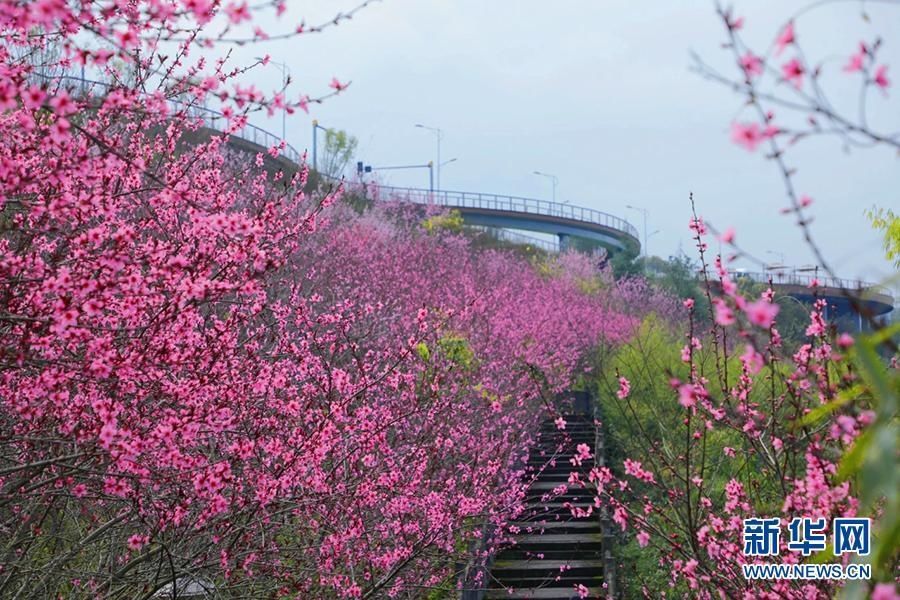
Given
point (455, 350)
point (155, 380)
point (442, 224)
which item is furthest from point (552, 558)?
point (442, 224)

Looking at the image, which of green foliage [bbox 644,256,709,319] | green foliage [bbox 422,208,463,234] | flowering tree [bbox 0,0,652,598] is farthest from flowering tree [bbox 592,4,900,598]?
green foliage [bbox 644,256,709,319]

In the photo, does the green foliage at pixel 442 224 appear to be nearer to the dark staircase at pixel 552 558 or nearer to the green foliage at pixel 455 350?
the dark staircase at pixel 552 558

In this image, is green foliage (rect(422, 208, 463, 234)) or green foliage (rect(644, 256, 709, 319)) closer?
green foliage (rect(422, 208, 463, 234))

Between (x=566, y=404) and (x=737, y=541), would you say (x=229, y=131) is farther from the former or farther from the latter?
(x=566, y=404)

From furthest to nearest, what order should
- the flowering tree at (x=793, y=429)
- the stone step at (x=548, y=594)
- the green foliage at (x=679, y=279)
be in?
the green foliage at (x=679, y=279) < the stone step at (x=548, y=594) < the flowering tree at (x=793, y=429)

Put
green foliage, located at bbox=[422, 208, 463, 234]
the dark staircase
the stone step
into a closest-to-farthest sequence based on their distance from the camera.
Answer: the stone step
the dark staircase
green foliage, located at bbox=[422, 208, 463, 234]

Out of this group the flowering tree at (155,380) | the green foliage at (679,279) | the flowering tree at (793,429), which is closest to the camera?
the flowering tree at (793,429)

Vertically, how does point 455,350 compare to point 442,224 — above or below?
below

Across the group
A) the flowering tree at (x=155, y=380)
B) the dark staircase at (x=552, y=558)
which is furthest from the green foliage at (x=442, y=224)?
the flowering tree at (x=155, y=380)

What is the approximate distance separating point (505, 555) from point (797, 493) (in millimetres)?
11147

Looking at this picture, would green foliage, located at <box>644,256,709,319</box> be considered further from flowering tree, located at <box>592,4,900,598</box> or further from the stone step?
flowering tree, located at <box>592,4,900,598</box>

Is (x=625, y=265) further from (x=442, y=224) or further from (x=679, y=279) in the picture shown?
(x=442, y=224)

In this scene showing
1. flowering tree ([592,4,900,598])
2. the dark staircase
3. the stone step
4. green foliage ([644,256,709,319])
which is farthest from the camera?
green foliage ([644,256,709,319])

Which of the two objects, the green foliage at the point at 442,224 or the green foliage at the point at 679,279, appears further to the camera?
the green foliage at the point at 679,279
